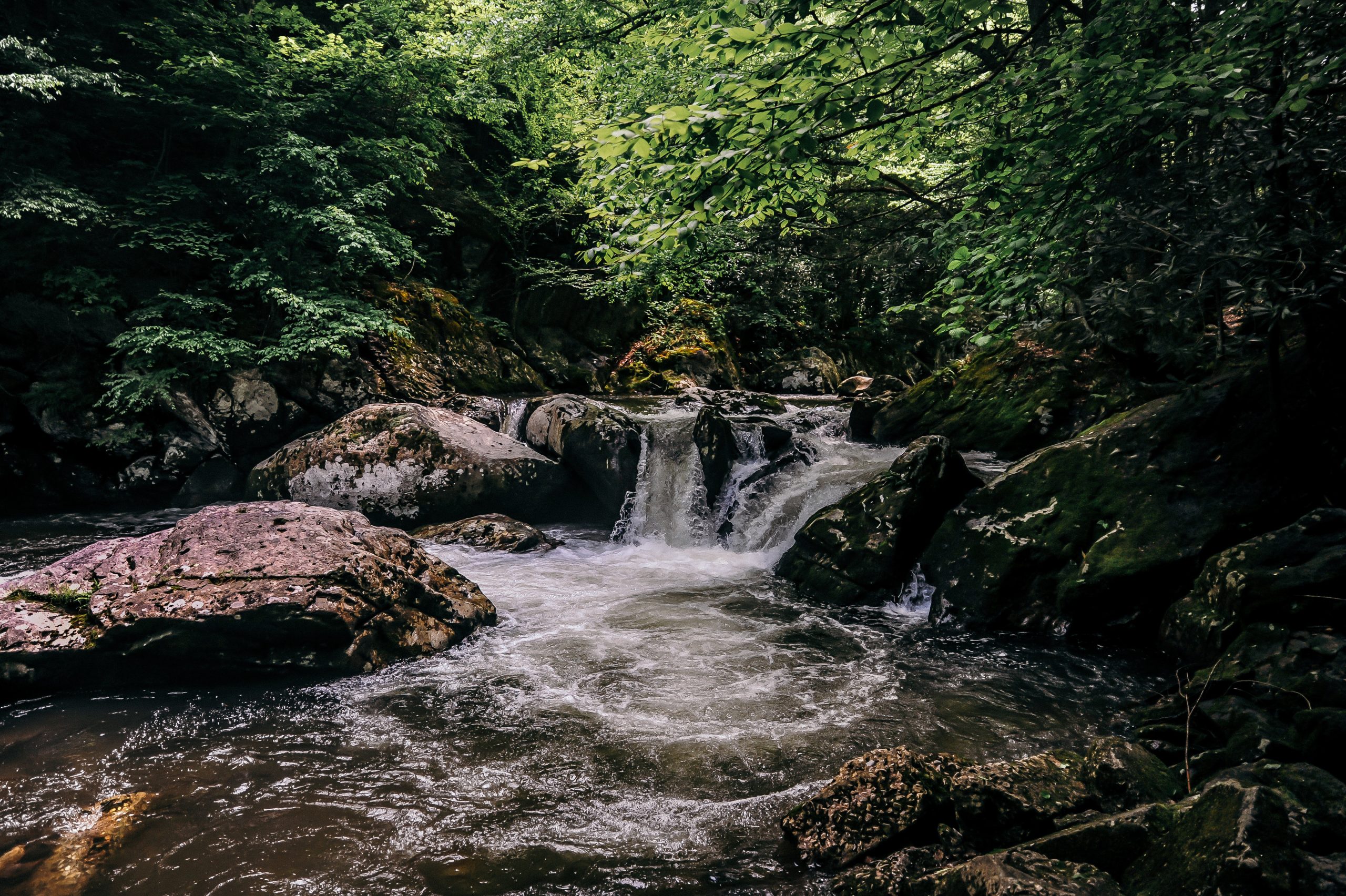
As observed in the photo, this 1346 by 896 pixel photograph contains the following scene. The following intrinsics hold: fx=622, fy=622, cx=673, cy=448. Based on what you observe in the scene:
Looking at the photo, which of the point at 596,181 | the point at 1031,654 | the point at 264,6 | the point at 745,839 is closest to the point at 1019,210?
the point at 596,181

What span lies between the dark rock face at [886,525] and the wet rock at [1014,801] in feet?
13.4

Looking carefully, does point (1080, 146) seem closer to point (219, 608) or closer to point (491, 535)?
point (219, 608)

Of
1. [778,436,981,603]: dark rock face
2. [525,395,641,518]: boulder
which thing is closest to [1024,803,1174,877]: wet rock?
[778,436,981,603]: dark rock face

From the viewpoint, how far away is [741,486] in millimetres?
10484

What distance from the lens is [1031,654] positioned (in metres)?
5.46

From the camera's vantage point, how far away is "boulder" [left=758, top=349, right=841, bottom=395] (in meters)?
18.4

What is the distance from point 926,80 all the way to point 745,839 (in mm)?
8015

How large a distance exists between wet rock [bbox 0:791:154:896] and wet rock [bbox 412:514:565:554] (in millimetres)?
5862

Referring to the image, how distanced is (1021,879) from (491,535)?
8109 millimetres

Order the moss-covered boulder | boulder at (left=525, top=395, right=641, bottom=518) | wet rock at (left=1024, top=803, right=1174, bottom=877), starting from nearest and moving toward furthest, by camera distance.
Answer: wet rock at (left=1024, top=803, right=1174, bottom=877), the moss-covered boulder, boulder at (left=525, top=395, right=641, bottom=518)

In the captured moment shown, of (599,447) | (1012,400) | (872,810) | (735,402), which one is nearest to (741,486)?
(599,447)

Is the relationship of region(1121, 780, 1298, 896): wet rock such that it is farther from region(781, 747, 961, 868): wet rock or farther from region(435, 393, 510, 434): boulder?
region(435, 393, 510, 434): boulder

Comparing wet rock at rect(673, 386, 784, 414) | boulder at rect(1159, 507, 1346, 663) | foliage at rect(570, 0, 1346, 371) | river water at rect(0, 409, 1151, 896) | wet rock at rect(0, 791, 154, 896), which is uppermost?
foliage at rect(570, 0, 1346, 371)

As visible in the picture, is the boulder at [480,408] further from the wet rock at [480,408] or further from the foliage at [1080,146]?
the foliage at [1080,146]
